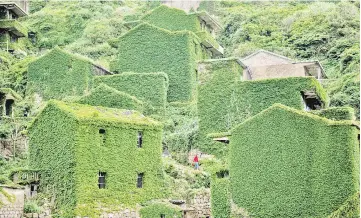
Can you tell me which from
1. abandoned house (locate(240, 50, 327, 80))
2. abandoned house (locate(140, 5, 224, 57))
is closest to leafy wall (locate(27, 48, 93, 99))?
abandoned house (locate(140, 5, 224, 57))

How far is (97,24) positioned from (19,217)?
154ft

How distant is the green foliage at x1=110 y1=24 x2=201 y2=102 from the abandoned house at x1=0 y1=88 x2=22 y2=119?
10324 mm

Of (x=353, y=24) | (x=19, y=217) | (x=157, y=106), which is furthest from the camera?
(x=353, y=24)

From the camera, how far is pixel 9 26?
2324 inches

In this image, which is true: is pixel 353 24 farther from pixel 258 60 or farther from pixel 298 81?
pixel 298 81

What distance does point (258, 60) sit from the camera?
57156 millimetres

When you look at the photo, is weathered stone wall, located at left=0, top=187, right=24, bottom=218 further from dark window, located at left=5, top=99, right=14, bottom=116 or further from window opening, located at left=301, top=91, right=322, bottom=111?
window opening, located at left=301, top=91, right=322, bottom=111

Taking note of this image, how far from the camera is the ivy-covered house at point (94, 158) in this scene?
34.6 metres

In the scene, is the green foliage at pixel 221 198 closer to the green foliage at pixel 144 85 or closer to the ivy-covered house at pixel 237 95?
the ivy-covered house at pixel 237 95

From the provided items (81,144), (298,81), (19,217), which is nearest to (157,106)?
(298,81)

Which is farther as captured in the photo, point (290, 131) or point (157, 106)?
point (157, 106)

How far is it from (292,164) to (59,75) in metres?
27.5

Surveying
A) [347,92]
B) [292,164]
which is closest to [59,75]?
[347,92]

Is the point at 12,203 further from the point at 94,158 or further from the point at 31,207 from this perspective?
the point at 94,158
